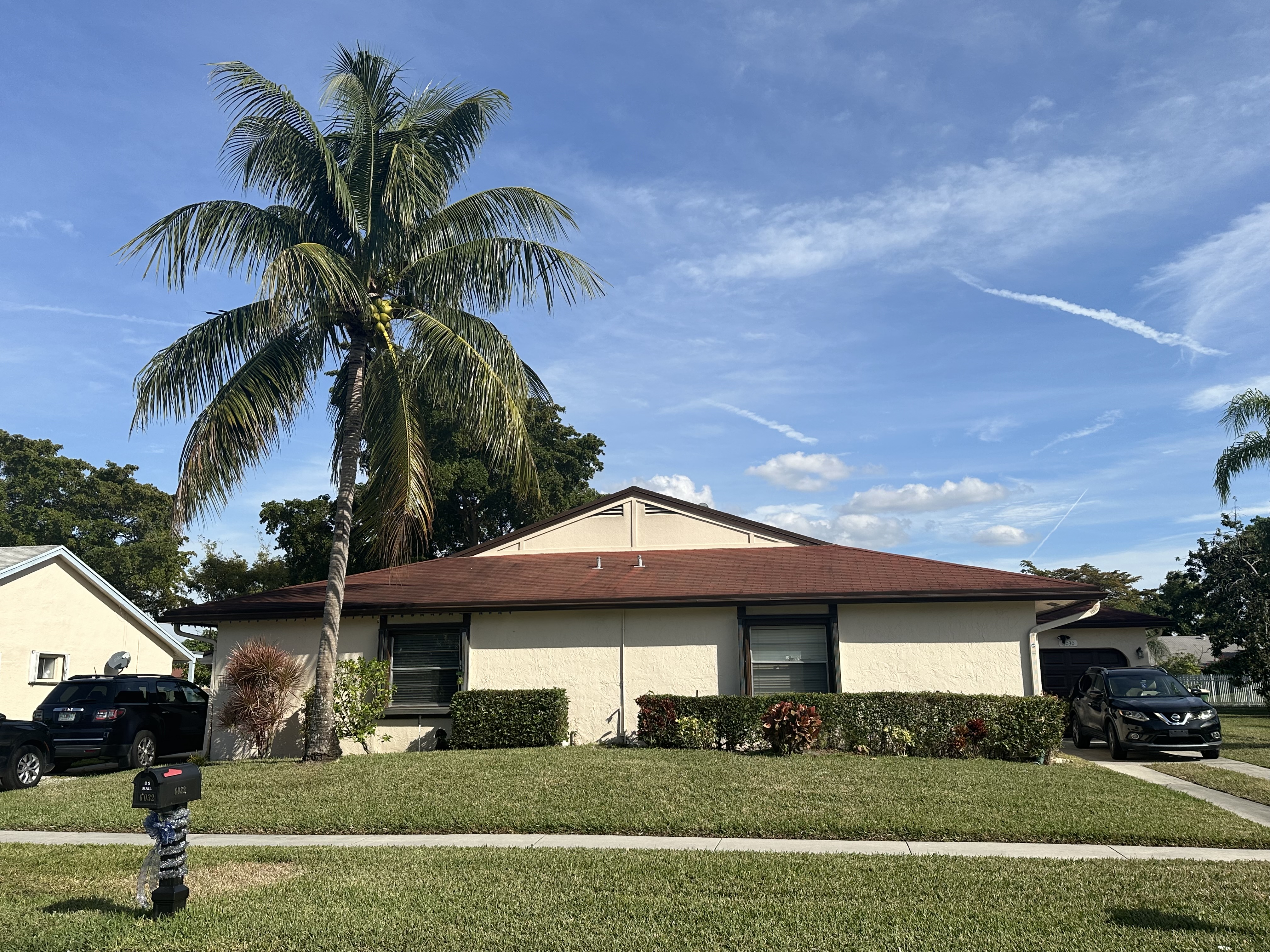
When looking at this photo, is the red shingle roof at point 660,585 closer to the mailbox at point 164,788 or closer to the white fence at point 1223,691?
the mailbox at point 164,788

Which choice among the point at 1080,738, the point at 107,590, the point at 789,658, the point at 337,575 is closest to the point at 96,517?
the point at 107,590

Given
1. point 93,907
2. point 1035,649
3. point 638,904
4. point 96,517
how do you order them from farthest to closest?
point 96,517, point 1035,649, point 93,907, point 638,904

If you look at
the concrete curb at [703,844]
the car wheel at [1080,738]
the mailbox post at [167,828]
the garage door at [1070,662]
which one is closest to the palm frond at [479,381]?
the concrete curb at [703,844]

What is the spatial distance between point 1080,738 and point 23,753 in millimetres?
18119

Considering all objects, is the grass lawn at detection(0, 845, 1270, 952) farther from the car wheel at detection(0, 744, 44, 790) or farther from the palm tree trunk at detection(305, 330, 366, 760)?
the palm tree trunk at detection(305, 330, 366, 760)

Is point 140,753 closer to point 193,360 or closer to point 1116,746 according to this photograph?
point 193,360

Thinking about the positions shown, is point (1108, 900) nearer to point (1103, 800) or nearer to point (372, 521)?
point (1103, 800)

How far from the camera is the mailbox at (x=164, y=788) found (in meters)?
6.34

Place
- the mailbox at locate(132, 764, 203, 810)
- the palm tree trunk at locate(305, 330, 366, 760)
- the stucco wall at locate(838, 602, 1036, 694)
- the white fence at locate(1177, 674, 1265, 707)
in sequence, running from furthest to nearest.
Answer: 1. the white fence at locate(1177, 674, 1265, 707)
2. the stucco wall at locate(838, 602, 1036, 694)
3. the palm tree trunk at locate(305, 330, 366, 760)
4. the mailbox at locate(132, 764, 203, 810)

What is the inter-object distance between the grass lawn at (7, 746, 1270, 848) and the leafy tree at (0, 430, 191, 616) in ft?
113

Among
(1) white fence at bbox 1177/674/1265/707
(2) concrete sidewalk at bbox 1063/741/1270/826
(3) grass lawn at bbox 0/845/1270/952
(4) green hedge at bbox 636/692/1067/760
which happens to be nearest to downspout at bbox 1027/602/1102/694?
(4) green hedge at bbox 636/692/1067/760

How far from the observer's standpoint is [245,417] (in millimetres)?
15047

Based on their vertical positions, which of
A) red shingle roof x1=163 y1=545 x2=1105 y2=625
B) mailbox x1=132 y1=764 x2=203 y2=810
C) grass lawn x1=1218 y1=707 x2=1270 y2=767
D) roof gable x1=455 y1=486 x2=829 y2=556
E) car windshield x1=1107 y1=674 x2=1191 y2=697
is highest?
roof gable x1=455 y1=486 x2=829 y2=556

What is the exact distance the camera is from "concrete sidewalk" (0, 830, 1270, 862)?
8258 millimetres
